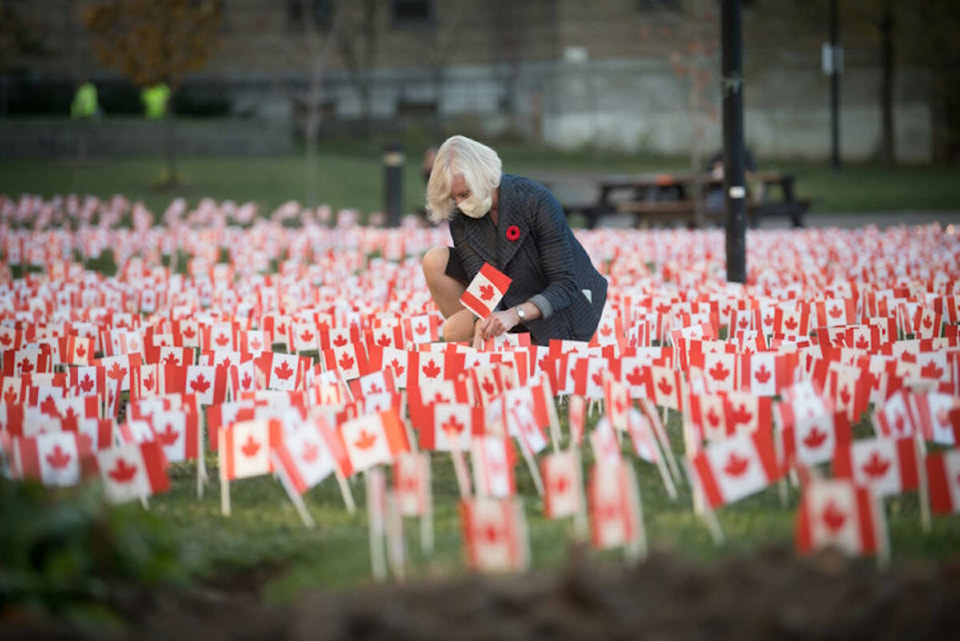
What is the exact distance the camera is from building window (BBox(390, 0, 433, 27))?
143 ft

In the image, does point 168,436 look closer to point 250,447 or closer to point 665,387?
point 250,447

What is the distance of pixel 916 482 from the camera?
4504mm

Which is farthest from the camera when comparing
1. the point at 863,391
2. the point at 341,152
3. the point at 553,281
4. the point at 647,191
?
the point at 341,152

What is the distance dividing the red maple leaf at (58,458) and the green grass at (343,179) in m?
18.3

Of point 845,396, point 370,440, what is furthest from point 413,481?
point 845,396

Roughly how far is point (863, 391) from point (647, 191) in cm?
1696

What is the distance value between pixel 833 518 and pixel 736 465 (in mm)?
767

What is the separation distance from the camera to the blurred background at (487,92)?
32125mm

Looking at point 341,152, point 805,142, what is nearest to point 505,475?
point 341,152

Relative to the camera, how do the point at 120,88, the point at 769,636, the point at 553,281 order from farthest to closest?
1. the point at 120,88
2. the point at 553,281
3. the point at 769,636

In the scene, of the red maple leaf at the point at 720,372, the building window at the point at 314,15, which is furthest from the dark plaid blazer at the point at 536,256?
the building window at the point at 314,15

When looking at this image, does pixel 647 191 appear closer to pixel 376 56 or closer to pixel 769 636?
pixel 769 636

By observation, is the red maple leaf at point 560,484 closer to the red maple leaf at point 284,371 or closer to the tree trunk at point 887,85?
the red maple leaf at point 284,371

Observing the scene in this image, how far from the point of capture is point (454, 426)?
5.41 meters
